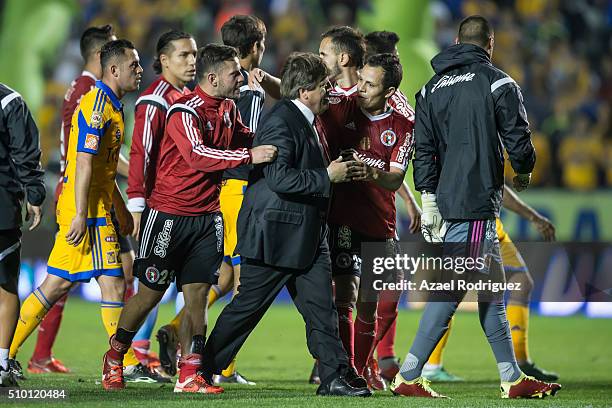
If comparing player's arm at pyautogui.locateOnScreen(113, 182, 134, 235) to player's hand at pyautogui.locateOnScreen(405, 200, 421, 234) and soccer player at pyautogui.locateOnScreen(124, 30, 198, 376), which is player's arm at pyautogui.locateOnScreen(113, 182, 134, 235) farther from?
player's hand at pyautogui.locateOnScreen(405, 200, 421, 234)

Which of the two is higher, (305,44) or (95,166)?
A: (305,44)

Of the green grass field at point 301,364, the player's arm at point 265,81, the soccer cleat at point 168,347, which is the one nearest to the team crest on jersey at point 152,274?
the green grass field at point 301,364

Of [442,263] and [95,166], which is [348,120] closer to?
[442,263]

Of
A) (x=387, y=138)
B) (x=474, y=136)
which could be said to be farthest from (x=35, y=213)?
(x=474, y=136)

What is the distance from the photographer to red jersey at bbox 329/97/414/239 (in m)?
7.04

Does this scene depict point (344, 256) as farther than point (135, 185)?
No

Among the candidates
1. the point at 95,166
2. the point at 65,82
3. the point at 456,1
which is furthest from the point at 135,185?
the point at 456,1

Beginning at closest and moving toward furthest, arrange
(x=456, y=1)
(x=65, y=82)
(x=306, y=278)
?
(x=306, y=278) → (x=65, y=82) → (x=456, y=1)

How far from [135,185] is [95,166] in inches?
22.8

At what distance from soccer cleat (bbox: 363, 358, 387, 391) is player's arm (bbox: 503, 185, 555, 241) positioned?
1.70 metres

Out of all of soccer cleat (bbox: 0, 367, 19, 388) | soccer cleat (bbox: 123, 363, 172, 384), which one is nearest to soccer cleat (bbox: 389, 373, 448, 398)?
soccer cleat (bbox: 123, 363, 172, 384)

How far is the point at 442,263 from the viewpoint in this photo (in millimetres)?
6637

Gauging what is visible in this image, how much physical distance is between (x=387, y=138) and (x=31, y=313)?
2664 mm

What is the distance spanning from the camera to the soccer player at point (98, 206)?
6941mm
